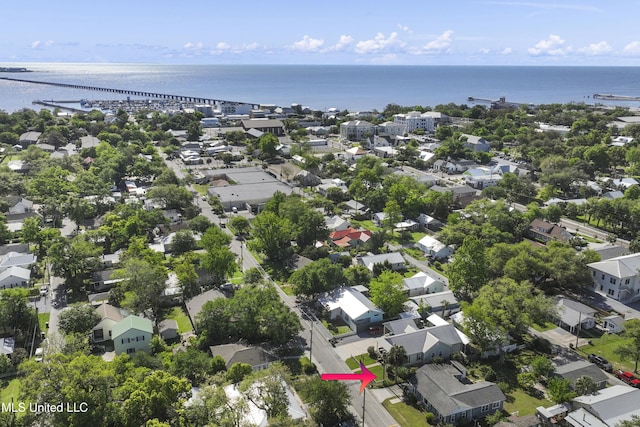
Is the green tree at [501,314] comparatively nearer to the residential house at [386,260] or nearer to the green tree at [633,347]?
the green tree at [633,347]

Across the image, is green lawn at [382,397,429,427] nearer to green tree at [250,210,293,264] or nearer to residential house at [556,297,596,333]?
residential house at [556,297,596,333]

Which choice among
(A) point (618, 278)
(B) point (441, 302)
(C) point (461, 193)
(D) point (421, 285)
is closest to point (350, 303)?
(B) point (441, 302)

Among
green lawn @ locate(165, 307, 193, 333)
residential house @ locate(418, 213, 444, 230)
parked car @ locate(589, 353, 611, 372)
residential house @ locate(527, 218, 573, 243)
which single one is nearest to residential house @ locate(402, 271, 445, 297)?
parked car @ locate(589, 353, 611, 372)

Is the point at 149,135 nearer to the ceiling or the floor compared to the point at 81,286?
nearer to the ceiling

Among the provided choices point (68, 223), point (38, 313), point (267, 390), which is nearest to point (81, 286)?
point (38, 313)

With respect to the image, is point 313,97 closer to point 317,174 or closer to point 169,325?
point 317,174
